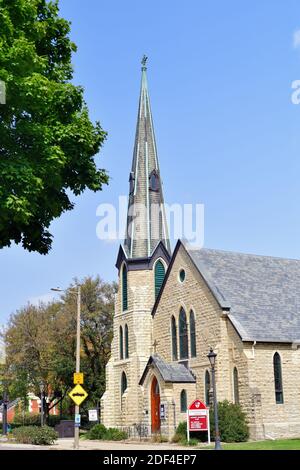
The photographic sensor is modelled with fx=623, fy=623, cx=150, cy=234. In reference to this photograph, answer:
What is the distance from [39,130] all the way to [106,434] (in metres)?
28.8

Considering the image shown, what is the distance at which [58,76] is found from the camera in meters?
18.8

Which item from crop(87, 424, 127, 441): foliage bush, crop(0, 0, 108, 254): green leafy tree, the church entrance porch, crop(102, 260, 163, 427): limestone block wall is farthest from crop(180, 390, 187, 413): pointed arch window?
crop(0, 0, 108, 254): green leafy tree

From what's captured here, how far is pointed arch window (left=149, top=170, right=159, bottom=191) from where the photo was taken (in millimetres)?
46531

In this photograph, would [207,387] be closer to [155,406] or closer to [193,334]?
[193,334]

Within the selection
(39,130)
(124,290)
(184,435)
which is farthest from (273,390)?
(39,130)

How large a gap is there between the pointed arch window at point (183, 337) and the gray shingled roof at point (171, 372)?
873mm

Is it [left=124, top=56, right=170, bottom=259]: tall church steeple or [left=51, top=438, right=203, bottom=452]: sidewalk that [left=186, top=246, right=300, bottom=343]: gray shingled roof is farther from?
[left=51, top=438, right=203, bottom=452]: sidewalk

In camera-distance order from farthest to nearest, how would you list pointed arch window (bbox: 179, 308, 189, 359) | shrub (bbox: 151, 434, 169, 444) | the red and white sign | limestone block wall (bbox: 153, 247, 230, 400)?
pointed arch window (bbox: 179, 308, 189, 359) < limestone block wall (bbox: 153, 247, 230, 400) < shrub (bbox: 151, 434, 169, 444) < the red and white sign

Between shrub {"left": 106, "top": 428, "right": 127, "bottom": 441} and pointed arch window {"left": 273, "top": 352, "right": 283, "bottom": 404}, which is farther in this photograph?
shrub {"left": 106, "top": 428, "right": 127, "bottom": 441}

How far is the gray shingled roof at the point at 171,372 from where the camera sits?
36438 millimetres

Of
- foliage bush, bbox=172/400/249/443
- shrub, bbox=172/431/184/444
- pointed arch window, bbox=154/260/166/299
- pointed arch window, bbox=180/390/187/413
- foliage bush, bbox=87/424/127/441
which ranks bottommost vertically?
foliage bush, bbox=87/424/127/441

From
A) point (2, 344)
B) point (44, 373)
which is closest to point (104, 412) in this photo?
point (44, 373)

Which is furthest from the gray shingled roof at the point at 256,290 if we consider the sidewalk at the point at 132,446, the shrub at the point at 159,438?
the shrub at the point at 159,438

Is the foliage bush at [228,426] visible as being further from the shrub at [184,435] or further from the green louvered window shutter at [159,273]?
the green louvered window shutter at [159,273]
